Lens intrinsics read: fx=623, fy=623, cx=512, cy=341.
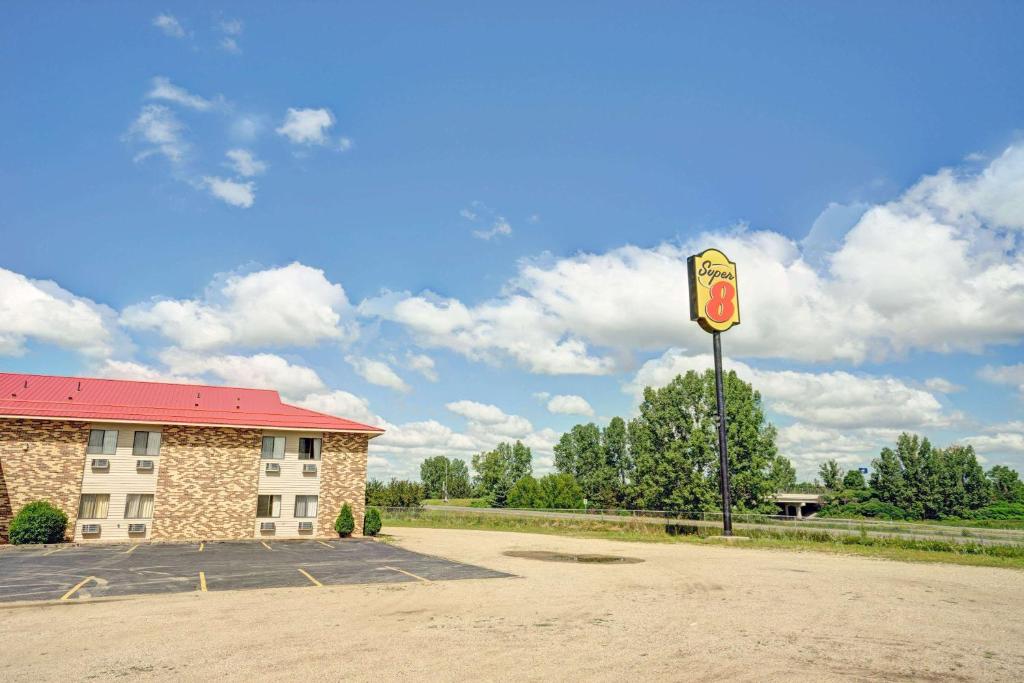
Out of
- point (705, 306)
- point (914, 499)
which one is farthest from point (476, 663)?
point (914, 499)

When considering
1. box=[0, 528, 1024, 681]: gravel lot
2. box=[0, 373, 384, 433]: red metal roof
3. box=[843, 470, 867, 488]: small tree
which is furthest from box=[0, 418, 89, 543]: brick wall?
box=[843, 470, 867, 488]: small tree

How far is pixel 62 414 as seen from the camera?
2902cm

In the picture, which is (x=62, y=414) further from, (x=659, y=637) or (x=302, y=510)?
(x=659, y=637)

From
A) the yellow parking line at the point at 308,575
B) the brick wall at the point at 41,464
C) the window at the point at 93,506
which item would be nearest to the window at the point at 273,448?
the window at the point at 93,506

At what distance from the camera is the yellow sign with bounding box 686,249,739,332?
104ft

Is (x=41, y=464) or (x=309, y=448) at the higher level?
(x=309, y=448)

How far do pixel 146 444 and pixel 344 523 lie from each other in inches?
408

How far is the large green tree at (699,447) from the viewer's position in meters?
59.3

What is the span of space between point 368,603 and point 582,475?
78.4m

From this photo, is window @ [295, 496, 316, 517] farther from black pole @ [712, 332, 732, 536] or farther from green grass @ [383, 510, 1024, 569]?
black pole @ [712, 332, 732, 536]

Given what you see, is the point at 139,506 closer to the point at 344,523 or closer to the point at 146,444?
the point at 146,444

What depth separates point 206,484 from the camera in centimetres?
3092

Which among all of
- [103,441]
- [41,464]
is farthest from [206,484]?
[41,464]

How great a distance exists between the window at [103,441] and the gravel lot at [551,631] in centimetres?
1860
